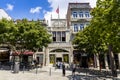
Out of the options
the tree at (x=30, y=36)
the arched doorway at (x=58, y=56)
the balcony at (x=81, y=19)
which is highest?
the balcony at (x=81, y=19)

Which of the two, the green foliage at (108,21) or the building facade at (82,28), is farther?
the building facade at (82,28)

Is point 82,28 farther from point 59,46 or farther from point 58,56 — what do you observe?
point 58,56

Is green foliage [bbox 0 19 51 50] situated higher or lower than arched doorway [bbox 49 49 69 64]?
higher

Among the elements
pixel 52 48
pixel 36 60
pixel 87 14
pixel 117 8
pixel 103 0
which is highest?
pixel 87 14

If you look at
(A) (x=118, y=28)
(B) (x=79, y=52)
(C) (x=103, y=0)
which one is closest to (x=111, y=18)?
(A) (x=118, y=28)

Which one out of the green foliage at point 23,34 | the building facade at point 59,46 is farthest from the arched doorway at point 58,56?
the green foliage at point 23,34

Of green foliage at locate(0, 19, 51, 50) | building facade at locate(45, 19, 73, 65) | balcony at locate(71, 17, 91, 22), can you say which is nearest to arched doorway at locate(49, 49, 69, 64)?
building facade at locate(45, 19, 73, 65)

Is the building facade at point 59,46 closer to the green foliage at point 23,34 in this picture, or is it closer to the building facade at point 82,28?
the building facade at point 82,28

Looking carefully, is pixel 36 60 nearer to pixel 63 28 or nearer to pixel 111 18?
pixel 63 28

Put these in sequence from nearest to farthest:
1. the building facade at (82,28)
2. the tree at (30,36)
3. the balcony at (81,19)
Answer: the tree at (30,36) < the building facade at (82,28) < the balcony at (81,19)

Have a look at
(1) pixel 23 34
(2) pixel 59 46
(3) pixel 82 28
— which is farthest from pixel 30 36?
(3) pixel 82 28

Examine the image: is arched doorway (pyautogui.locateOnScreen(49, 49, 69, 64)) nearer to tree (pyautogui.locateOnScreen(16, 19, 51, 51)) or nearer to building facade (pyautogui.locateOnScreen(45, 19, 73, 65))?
building facade (pyautogui.locateOnScreen(45, 19, 73, 65))

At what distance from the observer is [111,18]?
1906cm

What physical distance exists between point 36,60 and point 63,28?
9.56m
